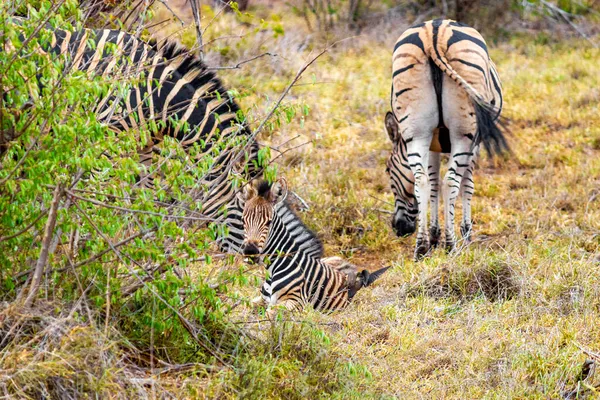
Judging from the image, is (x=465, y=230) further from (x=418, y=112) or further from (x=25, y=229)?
(x=25, y=229)

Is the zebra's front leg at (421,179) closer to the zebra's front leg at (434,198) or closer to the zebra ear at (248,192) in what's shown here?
the zebra's front leg at (434,198)

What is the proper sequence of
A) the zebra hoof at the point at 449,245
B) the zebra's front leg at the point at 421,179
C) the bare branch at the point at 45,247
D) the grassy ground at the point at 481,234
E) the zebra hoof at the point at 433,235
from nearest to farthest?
the bare branch at the point at 45,247, the grassy ground at the point at 481,234, the zebra's front leg at the point at 421,179, the zebra hoof at the point at 449,245, the zebra hoof at the point at 433,235

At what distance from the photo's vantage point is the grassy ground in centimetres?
531

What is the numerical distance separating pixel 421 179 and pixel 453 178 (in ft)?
0.99

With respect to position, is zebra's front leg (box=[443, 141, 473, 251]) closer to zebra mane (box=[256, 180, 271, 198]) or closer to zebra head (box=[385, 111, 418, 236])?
zebra head (box=[385, 111, 418, 236])

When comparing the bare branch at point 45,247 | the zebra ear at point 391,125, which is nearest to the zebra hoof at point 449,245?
the zebra ear at point 391,125

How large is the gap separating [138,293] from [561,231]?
476cm

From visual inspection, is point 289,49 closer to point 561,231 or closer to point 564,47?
point 564,47

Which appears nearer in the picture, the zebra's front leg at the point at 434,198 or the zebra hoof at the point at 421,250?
the zebra hoof at the point at 421,250

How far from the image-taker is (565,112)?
11031 millimetres

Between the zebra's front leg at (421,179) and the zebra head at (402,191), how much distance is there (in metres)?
0.42

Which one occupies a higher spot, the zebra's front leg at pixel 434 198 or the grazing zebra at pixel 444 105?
the grazing zebra at pixel 444 105

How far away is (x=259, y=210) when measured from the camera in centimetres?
662

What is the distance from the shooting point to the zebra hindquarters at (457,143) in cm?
757
